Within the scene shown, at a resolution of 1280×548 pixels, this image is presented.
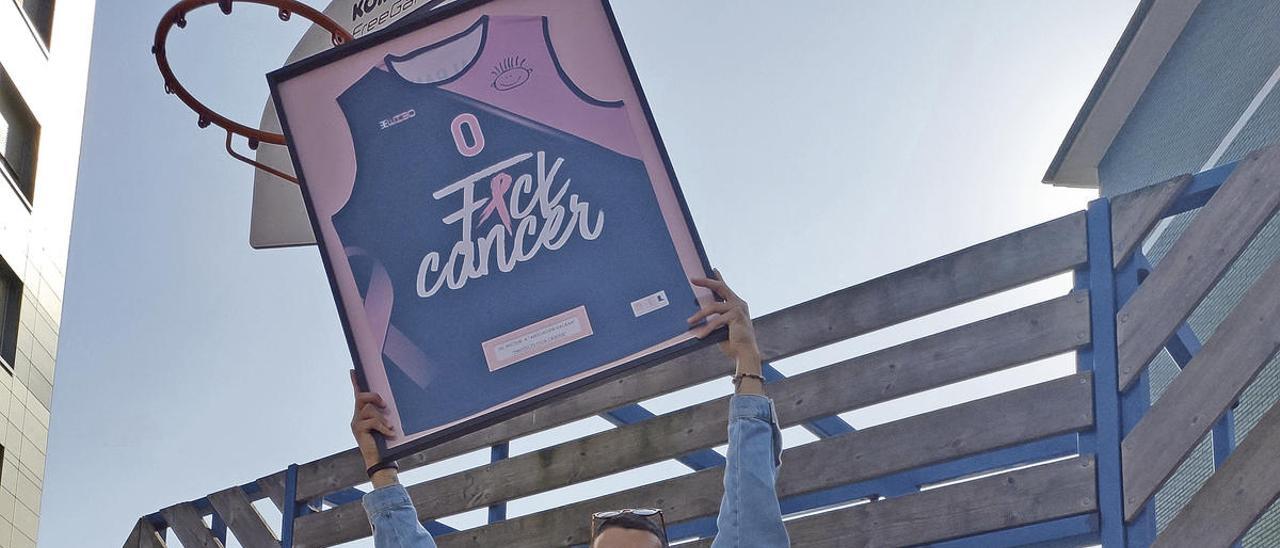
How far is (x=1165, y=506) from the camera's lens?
961 cm

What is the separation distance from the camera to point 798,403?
5641 mm

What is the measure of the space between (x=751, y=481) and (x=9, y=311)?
2228 cm

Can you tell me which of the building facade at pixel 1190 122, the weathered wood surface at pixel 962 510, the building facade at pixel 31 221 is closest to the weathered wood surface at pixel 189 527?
the weathered wood surface at pixel 962 510

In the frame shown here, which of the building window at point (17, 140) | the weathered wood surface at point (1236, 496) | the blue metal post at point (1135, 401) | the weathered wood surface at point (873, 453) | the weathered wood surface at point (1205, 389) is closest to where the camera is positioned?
the weathered wood surface at point (1236, 496)

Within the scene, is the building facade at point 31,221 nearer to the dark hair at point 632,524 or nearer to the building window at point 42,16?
the building window at point 42,16

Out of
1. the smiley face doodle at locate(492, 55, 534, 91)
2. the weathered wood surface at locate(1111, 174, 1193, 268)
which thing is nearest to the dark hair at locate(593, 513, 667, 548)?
the smiley face doodle at locate(492, 55, 534, 91)

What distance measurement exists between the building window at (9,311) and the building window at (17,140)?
1457 mm

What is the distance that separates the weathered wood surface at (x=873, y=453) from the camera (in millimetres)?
4785

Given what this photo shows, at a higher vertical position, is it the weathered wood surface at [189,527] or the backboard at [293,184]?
the backboard at [293,184]

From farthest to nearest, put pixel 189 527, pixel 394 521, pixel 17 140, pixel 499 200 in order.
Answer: pixel 17 140 < pixel 189 527 < pixel 499 200 < pixel 394 521

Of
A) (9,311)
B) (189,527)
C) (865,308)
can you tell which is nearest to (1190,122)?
(865,308)

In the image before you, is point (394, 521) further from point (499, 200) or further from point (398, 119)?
point (398, 119)

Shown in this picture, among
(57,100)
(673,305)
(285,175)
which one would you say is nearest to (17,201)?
(57,100)

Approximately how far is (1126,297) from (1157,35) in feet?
20.3
